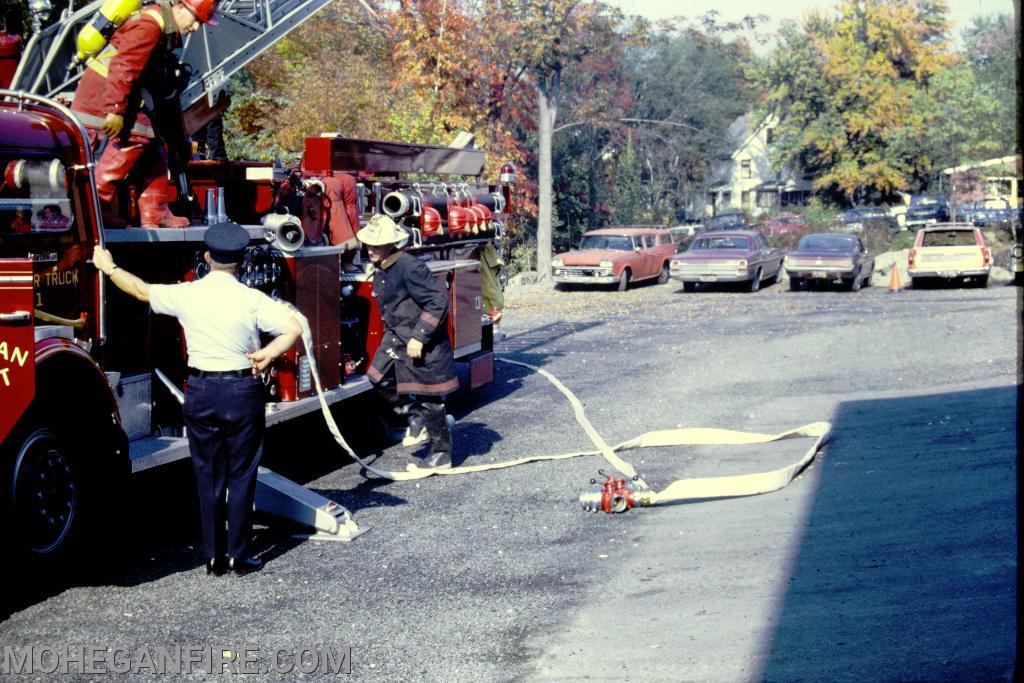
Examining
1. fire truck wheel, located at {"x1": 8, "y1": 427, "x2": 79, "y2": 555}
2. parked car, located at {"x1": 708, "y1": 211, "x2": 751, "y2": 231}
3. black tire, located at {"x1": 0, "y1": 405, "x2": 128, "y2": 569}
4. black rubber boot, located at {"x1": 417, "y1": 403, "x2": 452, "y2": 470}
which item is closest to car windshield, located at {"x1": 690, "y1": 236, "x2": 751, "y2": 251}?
parked car, located at {"x1": 708, "y1": 211, "x2": 751, "y2": 231}

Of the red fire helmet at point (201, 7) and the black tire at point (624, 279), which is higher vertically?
the red fire helmet at point (201, 7)

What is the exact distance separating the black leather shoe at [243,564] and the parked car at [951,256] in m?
24.6

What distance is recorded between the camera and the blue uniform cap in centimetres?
631

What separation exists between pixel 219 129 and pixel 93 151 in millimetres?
10683

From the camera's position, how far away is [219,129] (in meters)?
17.7

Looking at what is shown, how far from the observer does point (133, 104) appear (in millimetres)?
7414

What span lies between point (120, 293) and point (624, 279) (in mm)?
23949

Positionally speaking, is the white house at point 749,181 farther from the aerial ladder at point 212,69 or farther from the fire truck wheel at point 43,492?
the fire truck wheel at point 43,492

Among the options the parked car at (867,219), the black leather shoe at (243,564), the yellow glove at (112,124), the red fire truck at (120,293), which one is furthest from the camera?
the parked car at (867,219)

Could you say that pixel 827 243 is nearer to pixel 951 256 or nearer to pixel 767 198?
pixel 951 256

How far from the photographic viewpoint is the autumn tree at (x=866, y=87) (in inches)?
2208

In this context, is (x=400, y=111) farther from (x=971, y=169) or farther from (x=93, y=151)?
(x=971, y=169)

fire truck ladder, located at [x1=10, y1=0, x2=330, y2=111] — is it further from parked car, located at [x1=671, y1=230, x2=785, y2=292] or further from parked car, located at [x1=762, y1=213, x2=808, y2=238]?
parked car, located at [x1=762, y1=213, x2=808, y2=238]

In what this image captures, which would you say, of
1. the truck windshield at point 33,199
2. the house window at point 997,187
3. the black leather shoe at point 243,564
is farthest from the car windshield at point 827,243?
the truck windshield at point 33,199
